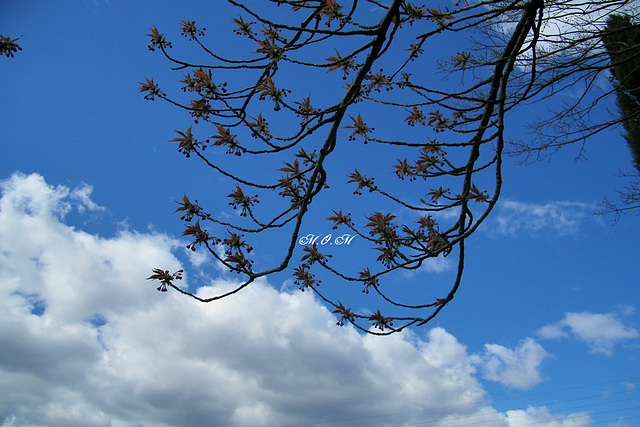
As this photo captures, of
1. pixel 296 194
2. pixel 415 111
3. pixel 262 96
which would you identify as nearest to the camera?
pixel 262 96

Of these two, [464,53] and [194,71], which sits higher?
[464,53]

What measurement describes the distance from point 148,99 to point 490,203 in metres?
2.19

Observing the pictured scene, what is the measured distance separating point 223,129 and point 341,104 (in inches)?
25.6

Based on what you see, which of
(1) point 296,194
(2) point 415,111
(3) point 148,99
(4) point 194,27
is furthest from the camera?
(2) point 415,111

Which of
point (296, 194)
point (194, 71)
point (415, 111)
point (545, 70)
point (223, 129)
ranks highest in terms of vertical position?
point (545, 70)

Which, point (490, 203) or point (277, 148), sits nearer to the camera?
point (277, 148)

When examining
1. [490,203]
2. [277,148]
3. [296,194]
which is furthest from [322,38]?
[490,203]

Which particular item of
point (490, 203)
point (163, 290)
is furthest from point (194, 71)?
point (490, 203)

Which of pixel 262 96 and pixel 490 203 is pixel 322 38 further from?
pixel 490 203

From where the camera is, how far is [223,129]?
2467mm

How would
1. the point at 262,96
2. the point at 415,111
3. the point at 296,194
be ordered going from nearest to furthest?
1. the point at 262,96
2. the point at 296,194
3. the point at 415,111

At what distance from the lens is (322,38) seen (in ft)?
8.45

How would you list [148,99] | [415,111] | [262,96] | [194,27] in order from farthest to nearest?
[415,111]
[194,27]
[148,99]
[262,96]

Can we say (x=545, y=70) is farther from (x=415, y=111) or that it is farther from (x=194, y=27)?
(x=194, y=27)
